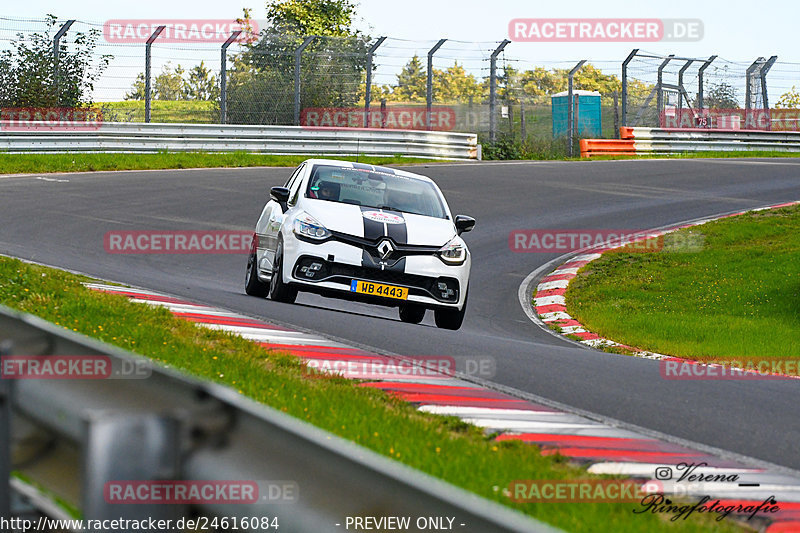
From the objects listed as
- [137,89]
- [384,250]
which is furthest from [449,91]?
[384,250]

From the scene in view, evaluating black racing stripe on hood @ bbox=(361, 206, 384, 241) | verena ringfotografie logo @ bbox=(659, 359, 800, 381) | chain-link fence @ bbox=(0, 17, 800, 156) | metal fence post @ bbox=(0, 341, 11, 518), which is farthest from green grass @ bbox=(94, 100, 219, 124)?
metal fence post @ bbox=(0, 341, 11, 518)

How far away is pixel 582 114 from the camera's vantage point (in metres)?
43.7

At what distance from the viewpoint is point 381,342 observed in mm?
9531

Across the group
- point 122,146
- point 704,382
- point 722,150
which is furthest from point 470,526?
point 722,150

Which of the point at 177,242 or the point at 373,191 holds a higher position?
the point at 373,191

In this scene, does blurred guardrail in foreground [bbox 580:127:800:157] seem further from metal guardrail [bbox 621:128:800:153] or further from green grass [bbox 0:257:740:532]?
green grass [bbox 0:257:740:532]

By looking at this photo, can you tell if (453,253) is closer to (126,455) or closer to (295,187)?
(295,187)

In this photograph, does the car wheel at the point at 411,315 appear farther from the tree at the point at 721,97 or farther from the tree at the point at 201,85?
the tree at the point at 721,97

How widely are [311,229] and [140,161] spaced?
15.6 meters

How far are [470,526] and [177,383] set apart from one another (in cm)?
102

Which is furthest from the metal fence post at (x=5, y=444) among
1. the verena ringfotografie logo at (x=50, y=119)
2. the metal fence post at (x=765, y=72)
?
the metal fence post at (x=765, y=72)

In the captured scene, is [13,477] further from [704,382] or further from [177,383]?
[704,382]

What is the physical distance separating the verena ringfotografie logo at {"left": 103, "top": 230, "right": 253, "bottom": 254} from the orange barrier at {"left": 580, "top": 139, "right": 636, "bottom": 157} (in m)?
18.9

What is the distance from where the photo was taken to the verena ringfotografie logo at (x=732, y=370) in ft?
29.2
